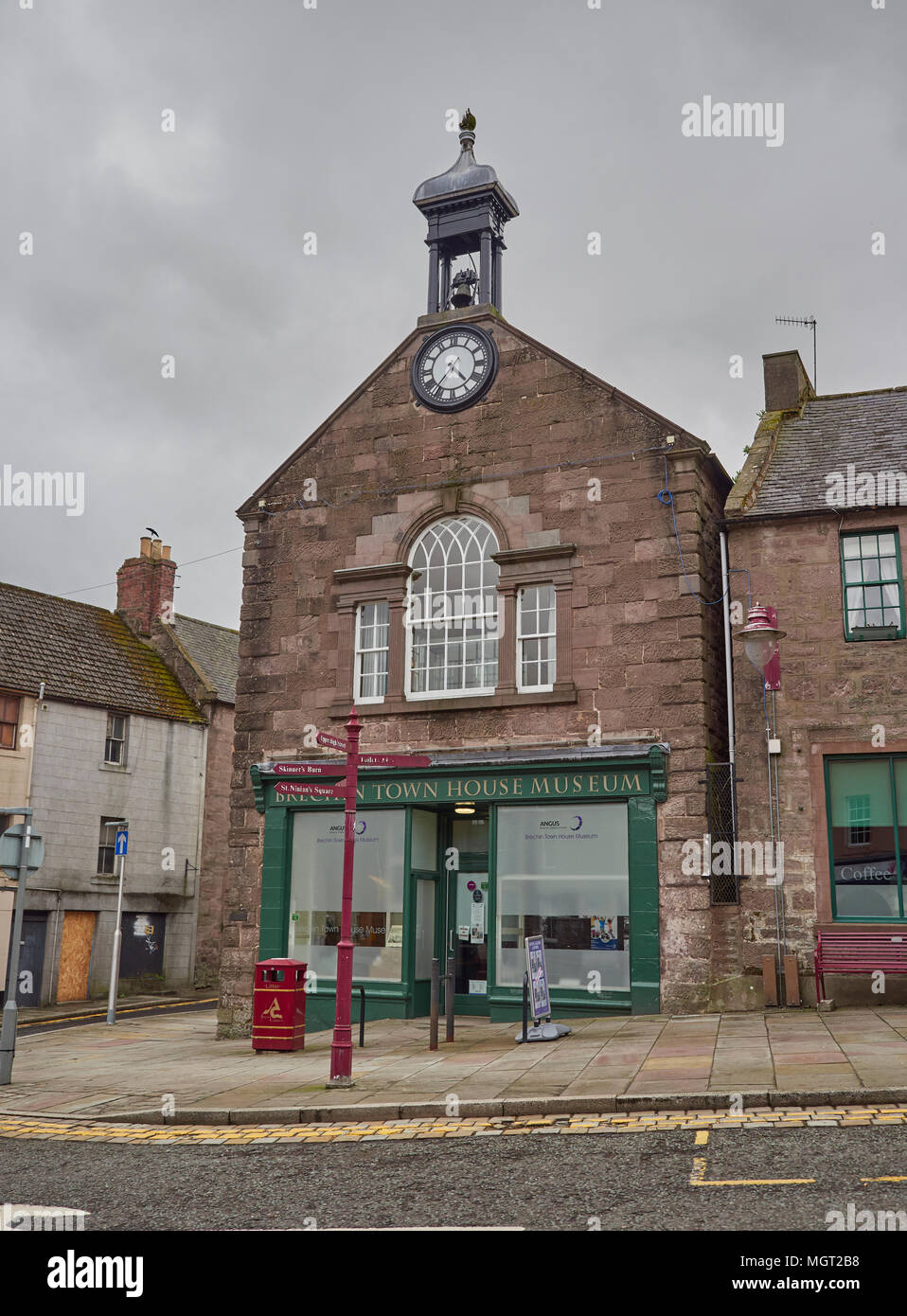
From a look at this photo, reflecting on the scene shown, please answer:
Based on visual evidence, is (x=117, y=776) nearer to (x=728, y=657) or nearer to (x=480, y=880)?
(x=480, y=880)

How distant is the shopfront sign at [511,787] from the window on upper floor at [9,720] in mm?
11428

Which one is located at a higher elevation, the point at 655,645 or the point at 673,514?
the point at 673,514

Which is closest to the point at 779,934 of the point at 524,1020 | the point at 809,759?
the point at 809,759

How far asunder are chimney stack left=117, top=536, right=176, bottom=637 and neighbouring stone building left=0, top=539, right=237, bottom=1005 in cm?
4

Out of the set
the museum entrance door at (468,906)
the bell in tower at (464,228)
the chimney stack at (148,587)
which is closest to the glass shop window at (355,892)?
the museum entrance door at (468,906)

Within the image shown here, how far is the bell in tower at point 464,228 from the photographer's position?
770 inches

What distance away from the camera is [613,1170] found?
304 inches

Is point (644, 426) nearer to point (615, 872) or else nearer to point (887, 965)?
point (615, 872)

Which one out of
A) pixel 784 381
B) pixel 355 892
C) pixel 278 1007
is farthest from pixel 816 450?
pixel 278 1007

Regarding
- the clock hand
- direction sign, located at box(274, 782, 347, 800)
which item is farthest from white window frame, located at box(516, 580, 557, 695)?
direction sign, located at box(274, 782, 347, 800)

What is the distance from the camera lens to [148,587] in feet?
109

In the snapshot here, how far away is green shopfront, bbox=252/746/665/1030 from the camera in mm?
15961

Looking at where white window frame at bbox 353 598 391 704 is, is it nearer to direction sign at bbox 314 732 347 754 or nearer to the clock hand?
the clock hand

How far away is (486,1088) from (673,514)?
29.4 feet
